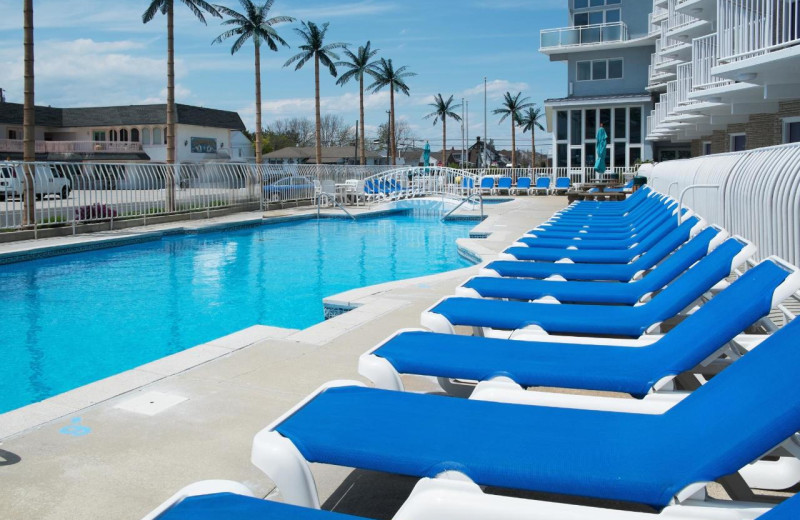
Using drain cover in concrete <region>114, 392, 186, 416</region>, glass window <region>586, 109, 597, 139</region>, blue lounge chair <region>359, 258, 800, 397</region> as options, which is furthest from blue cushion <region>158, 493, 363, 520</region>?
glass window <region>586, 109, 597, 139</region>

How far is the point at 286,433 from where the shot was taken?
2.34 m

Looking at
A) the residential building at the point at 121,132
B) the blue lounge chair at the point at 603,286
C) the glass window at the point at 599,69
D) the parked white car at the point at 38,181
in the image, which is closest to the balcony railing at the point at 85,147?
the residential building at the point at 121,132

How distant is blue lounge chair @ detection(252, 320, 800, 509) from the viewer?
6.37 feet

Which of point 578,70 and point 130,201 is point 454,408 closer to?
point 130,201

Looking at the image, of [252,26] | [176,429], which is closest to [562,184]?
[252,26]

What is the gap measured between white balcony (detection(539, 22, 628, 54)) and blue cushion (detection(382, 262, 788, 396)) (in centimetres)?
3318

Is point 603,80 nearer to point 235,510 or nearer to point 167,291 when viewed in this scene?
point 167,291

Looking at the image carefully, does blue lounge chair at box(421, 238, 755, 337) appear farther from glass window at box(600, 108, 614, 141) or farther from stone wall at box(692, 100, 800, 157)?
glass window at box(600, 108, 614, 141)

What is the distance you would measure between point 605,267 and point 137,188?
12.8 meters

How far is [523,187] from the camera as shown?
31.9 meters

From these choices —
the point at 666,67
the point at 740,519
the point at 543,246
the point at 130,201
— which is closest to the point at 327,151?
the point at 666,67

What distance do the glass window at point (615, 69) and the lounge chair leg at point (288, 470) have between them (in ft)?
116

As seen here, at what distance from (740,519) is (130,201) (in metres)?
15.7

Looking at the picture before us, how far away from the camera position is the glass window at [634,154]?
32.9 metres
